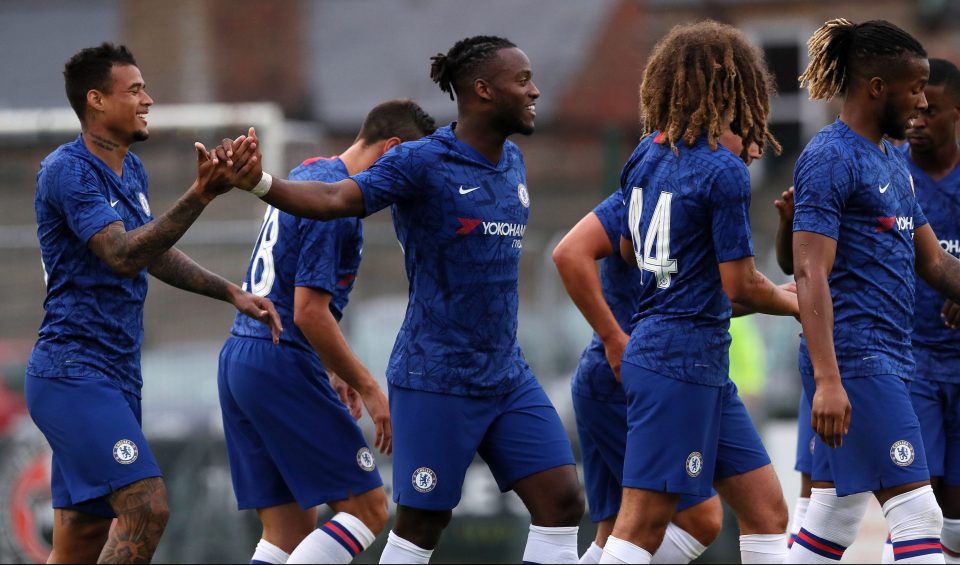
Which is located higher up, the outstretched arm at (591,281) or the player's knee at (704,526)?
the outstretched arm at (591,281)

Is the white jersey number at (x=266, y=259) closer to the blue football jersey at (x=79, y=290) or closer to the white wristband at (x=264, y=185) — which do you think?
the blue football jersey at (x=79, y=290)

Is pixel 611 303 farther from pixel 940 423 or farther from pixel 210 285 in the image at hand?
pixel 210 285

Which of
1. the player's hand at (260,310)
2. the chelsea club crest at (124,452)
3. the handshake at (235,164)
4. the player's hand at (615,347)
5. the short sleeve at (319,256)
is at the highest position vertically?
the handshake at (235,164)

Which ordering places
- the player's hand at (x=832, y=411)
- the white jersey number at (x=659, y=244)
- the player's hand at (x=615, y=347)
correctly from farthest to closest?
the player's hand at (x=615, y=347) < the white jersey number at (x=659, y=244) < the player's hand at (x=832, y=411)

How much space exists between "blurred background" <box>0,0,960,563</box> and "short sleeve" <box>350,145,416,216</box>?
500 centimetres

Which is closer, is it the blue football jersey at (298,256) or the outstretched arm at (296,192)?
the outstretched arm at (296,192)

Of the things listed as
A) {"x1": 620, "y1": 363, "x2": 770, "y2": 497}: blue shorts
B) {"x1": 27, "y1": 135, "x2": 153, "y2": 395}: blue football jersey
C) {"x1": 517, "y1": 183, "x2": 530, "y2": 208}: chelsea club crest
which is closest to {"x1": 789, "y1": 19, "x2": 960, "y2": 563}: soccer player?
{"x1": 620, "y1": 363, "x2": 770, "y2": 497}: blue shorts

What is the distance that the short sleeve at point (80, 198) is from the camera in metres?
5.73

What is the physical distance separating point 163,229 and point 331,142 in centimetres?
1940

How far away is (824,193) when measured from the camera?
5.40 metres

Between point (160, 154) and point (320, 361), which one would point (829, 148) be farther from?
point (160, 154)

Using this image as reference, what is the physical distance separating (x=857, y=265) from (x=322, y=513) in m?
5.59

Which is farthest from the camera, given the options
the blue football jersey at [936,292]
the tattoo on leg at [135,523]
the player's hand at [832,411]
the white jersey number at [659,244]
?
the blue football jersey at [936,292]

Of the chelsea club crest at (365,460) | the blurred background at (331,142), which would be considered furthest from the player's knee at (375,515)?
the blurred background at (331,142)
